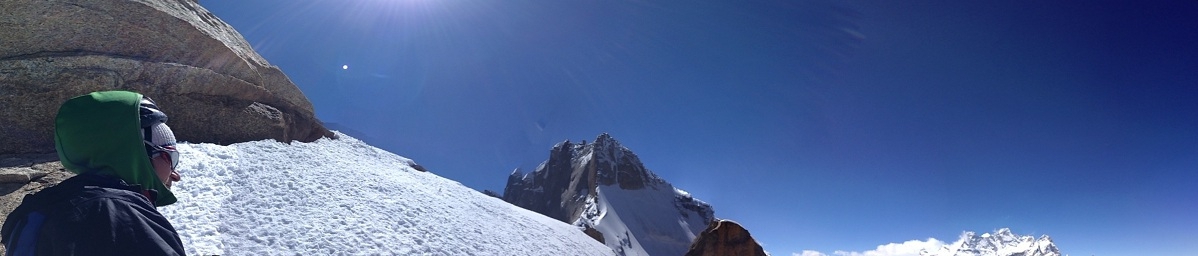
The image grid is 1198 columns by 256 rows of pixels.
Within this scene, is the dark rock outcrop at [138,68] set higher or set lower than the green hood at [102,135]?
higher

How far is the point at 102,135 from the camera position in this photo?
8.51ft

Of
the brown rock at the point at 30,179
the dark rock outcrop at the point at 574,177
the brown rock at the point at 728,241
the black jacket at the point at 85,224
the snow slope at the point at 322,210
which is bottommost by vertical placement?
the black jacket at the point at 85,224

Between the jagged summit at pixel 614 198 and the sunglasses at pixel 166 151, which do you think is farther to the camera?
the jagged summit at pixel 614 198

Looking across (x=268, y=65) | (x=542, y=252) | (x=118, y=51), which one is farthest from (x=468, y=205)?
(x=118, y=51)

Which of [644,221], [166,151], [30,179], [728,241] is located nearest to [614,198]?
[644,221]

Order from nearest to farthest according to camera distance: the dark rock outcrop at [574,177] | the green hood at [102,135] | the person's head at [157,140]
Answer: the green hood at [102,135], the person's head at [157,140], the dark rock outcrop at [574,177]

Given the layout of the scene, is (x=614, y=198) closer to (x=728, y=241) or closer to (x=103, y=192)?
(x=728, y=241)

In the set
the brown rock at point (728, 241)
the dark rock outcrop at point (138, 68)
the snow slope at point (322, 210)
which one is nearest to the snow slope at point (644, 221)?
the brown rock at point (728, 241)

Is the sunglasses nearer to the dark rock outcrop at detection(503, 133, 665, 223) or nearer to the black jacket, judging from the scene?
the black jacket

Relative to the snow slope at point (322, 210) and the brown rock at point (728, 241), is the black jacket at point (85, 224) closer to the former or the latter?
the snow slope at point (322, 210)

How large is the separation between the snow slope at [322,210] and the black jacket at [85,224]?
10.0 m

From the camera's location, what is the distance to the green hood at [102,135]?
258 centimetres

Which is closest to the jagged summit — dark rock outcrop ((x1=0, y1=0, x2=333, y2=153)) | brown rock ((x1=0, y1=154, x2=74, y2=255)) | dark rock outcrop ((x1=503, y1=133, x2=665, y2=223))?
dark rock outcrop ((x1=503, y1=133, x2=665, y2=223))

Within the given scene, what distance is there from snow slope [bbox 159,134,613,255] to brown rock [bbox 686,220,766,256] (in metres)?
14.5
